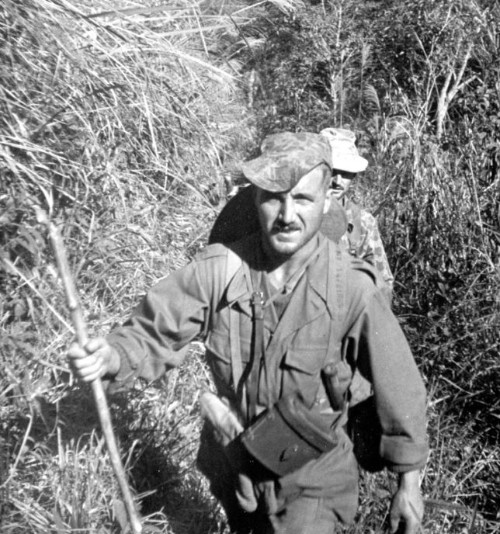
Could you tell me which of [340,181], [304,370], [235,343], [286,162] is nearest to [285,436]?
[304,370]

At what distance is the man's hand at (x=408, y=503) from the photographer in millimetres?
2709

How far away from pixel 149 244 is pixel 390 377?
236 cm

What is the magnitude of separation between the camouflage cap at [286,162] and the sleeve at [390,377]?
38 centimetres

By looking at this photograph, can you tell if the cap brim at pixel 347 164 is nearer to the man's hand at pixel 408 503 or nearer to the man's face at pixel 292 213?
the man's face at pixel 292 213

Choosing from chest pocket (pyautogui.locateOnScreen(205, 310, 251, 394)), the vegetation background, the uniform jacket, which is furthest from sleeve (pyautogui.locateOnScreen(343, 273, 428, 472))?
the vegetation background

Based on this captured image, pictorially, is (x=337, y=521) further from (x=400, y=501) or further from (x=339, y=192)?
(x=339, y=192)

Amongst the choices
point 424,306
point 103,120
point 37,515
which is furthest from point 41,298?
point 424,306

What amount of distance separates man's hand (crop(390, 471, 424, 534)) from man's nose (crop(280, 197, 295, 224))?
2.73 ft

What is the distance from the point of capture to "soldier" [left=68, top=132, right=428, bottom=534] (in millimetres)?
2621

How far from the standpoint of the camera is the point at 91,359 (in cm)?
243

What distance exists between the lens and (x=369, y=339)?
2.62 metres

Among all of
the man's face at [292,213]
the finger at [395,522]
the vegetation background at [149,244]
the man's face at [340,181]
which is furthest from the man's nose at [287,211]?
the man's face at [340,181]

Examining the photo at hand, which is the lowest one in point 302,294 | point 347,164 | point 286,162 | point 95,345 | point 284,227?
point 347,164

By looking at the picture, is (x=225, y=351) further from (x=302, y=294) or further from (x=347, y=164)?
(x=347, y=164)
